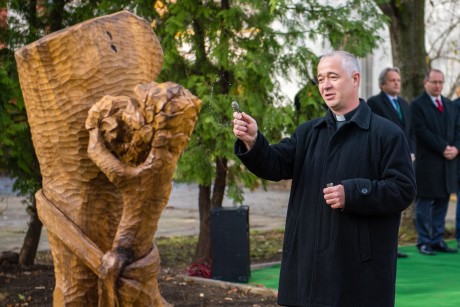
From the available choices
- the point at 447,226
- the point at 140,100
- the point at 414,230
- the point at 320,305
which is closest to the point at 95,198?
the point at 140,100

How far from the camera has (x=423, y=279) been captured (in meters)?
7.59

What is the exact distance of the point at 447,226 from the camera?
1223cm

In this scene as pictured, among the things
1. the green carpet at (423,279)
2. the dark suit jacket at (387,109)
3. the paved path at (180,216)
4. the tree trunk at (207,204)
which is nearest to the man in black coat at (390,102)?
the dark suit jacket at (387,109)

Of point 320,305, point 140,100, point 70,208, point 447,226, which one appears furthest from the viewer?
point 447,226

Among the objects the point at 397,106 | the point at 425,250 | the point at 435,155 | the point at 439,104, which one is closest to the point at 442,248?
the point at 425,250

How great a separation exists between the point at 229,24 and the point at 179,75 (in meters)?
0.84

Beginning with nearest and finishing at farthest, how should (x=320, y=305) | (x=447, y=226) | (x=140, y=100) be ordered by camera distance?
(x=140, y=100) → (x=320, y=305) → (x=447, y=226)

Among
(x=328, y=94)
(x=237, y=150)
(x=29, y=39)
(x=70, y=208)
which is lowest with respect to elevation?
(x=70, y=208)

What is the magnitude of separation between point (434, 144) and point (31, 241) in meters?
4.76

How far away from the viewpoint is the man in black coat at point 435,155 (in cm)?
938

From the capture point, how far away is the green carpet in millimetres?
6586

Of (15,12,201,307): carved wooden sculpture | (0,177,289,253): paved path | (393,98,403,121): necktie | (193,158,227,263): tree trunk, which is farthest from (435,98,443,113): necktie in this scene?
(15,12,201,307): carved wooden sculpture

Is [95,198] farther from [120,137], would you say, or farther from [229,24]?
[229,24]

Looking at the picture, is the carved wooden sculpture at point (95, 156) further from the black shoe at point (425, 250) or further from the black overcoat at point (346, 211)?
the black shoe at point (425, 250)
